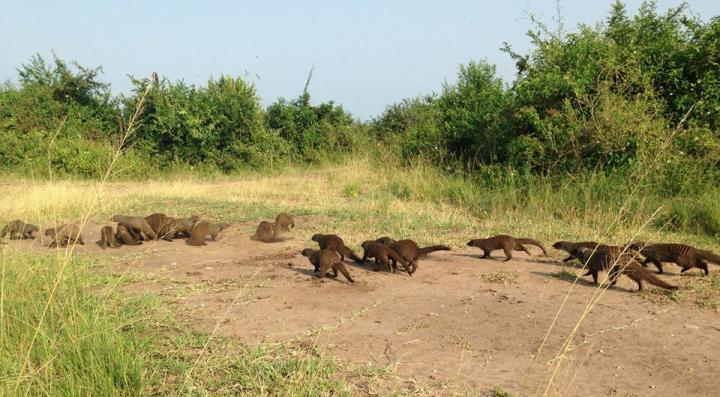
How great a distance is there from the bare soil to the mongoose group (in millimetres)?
145

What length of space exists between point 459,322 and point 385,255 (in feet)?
4.43

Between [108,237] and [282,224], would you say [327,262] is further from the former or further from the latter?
[108,237]

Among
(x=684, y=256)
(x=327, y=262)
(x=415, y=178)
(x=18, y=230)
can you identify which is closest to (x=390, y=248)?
(x=327, y=262)

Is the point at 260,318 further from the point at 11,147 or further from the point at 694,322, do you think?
the point at 11,147

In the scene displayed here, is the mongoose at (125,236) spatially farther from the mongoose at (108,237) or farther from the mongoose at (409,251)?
the mongoose at (409,251)

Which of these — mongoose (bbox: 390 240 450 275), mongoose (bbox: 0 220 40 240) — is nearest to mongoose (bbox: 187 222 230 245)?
mongoose (bbox: 0 220 40 240)

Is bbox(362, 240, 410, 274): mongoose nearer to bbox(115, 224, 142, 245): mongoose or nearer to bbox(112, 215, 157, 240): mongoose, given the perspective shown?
bbox(112, 215, 157, 240): mongoose

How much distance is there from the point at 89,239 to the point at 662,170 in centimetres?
826

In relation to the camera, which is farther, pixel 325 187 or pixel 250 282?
pixel 325 187

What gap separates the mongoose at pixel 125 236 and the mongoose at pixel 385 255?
310 cm

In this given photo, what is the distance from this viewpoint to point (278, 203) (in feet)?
34.1

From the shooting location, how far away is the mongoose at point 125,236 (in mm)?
6922

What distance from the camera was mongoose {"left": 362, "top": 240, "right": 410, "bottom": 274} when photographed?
17.6 feet

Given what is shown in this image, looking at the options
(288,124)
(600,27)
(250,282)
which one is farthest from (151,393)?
(288,124)
